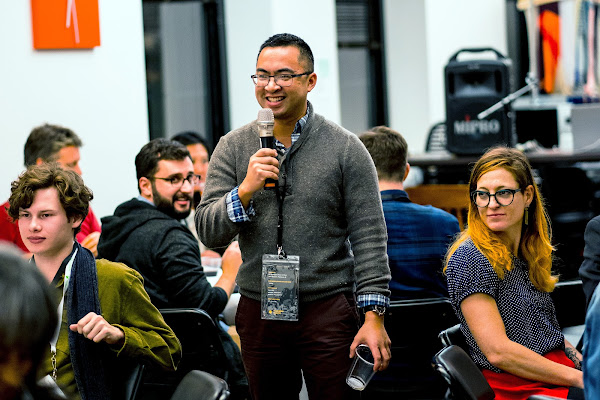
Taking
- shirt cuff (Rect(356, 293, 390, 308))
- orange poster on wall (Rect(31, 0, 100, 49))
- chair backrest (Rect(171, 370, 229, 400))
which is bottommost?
chair backrest (Rect(171, 370, 229, 400))

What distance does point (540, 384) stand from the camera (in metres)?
2.39

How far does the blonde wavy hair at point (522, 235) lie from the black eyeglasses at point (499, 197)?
0.11 ft

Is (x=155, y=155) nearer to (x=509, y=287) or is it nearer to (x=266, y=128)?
(x=266, y=128)

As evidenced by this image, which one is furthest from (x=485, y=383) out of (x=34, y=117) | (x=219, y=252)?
(x=34, y=117)

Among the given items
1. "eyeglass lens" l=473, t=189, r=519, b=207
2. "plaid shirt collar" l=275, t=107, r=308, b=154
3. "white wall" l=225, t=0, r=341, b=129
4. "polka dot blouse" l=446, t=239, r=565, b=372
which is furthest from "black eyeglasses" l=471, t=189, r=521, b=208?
"white wall" l=225, t=0, r=341, b=129

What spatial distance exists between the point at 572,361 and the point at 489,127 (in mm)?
4438

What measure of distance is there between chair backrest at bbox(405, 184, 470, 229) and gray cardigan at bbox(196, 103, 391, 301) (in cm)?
392

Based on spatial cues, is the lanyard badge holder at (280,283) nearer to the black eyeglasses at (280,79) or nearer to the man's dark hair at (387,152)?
the black eyeglasses at (280,79)

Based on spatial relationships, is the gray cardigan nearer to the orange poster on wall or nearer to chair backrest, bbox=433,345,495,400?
chair backrest, bbox=433,345,495,400

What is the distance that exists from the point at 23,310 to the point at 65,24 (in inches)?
146

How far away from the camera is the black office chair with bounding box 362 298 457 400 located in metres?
2.82

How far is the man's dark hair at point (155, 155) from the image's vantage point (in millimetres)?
3367

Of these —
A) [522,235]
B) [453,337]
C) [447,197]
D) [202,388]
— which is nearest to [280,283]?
[202,388]

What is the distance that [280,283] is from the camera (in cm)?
232
